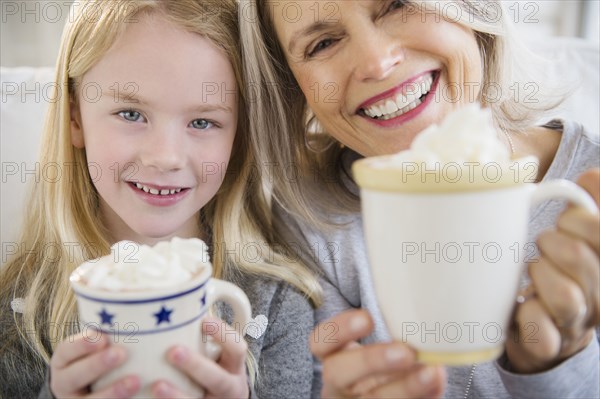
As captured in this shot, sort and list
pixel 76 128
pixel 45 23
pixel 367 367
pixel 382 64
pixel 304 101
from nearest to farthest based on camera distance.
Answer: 1. pixel 367 367
2. pixel 382 64
3. pixel 76 128
4. pixel 304 101
5. pixel 45 23

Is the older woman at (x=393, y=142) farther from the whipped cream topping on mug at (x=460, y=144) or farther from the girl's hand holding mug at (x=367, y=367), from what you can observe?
the whipped cream topping on mug at (x=460, y=144)

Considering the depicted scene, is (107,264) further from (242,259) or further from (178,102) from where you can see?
(242,259)

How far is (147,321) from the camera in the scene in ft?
2.07

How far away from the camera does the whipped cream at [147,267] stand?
0.64 m

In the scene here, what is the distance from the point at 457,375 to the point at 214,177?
1.91 feet

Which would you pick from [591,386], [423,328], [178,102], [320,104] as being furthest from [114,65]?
[591,386]

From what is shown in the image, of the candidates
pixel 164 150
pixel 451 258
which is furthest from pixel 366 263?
pixel 451 258

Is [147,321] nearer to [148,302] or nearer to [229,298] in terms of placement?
[148,302]

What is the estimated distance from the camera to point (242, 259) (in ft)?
4.20

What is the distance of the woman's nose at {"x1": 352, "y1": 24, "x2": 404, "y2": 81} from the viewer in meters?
1.01

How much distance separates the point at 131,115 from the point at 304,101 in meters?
0.41

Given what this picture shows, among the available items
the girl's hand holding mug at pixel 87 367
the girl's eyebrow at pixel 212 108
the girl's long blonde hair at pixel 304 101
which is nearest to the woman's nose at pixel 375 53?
the girl's long blonde hair at pixel 304 101

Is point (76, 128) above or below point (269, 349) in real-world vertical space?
above

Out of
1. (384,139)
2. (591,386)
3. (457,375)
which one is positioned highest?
(384,139)
